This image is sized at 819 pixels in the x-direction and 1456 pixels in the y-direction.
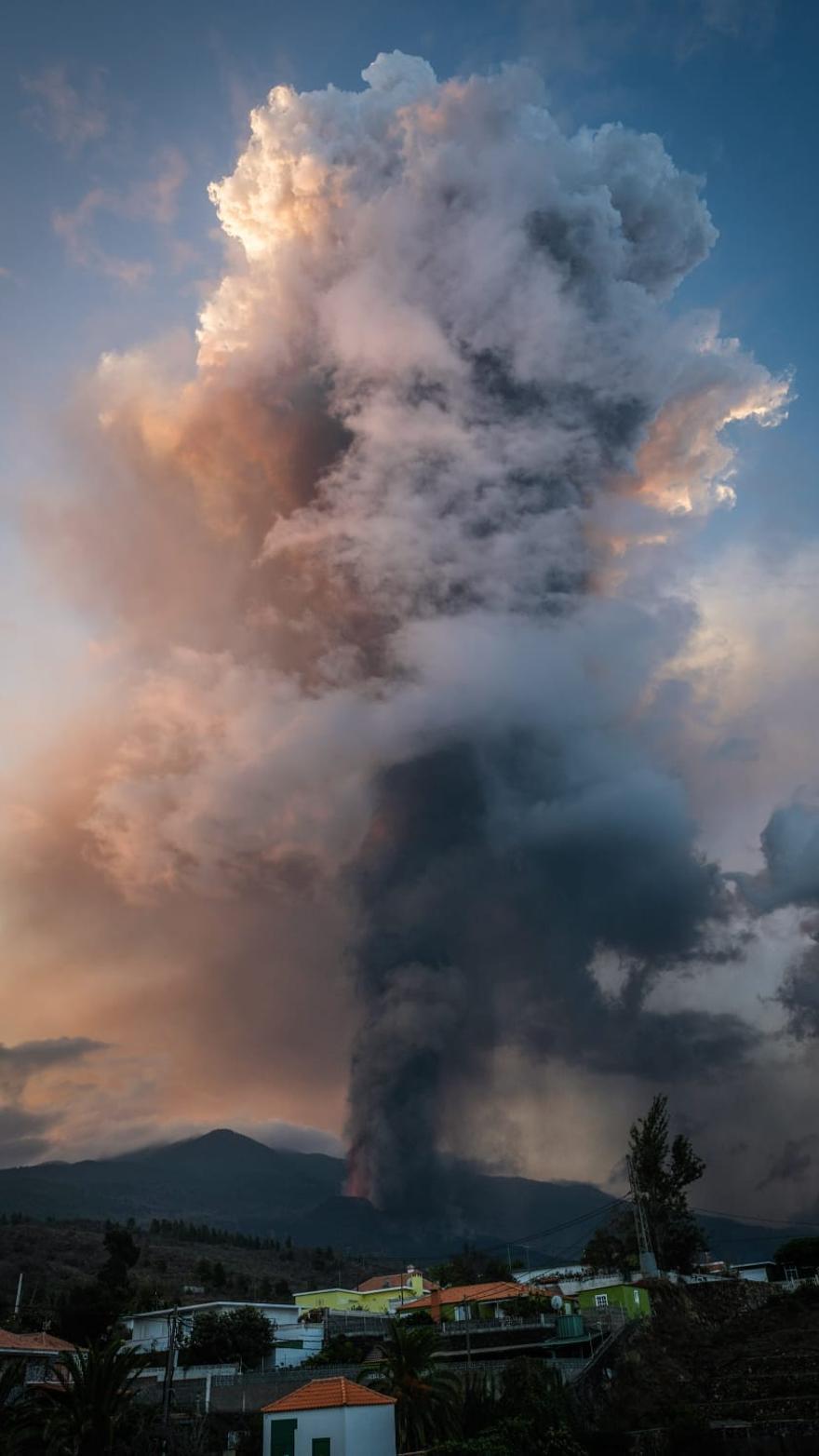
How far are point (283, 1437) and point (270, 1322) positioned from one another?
37544 millimetres

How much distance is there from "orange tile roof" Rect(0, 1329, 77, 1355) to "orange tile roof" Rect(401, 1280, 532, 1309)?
100ft

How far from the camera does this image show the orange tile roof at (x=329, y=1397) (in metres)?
50.0

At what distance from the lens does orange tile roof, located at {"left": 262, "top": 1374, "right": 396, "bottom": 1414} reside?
1969 inches

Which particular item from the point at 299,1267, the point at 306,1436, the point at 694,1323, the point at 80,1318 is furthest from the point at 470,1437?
the point at 299,1267

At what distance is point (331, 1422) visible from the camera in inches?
1937

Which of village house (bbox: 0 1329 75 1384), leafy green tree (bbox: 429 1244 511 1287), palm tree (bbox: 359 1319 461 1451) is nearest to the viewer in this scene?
palm tree (bbox: 359 1319 461 1451)

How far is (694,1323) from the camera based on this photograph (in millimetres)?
75125

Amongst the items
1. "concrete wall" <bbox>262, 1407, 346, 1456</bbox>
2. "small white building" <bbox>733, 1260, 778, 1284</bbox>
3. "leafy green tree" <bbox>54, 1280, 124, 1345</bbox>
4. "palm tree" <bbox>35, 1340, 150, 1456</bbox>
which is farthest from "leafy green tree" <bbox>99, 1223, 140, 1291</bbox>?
"palm tree" <bbox>35, 1340, 150, 1456</bbox>

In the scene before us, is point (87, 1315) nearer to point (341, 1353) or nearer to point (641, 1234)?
point (341, 1353)

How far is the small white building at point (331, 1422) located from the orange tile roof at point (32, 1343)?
16983mm

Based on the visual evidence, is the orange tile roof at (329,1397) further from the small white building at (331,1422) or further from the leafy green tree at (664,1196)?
the leafy green tree at (664,1196)

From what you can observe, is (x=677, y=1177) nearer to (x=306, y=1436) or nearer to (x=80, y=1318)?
(x=80, y=1318)

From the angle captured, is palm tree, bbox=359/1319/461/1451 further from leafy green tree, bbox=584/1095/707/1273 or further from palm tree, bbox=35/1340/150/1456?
leafy green tree, bbox=584/1095/707/1273

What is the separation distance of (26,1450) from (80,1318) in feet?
159
